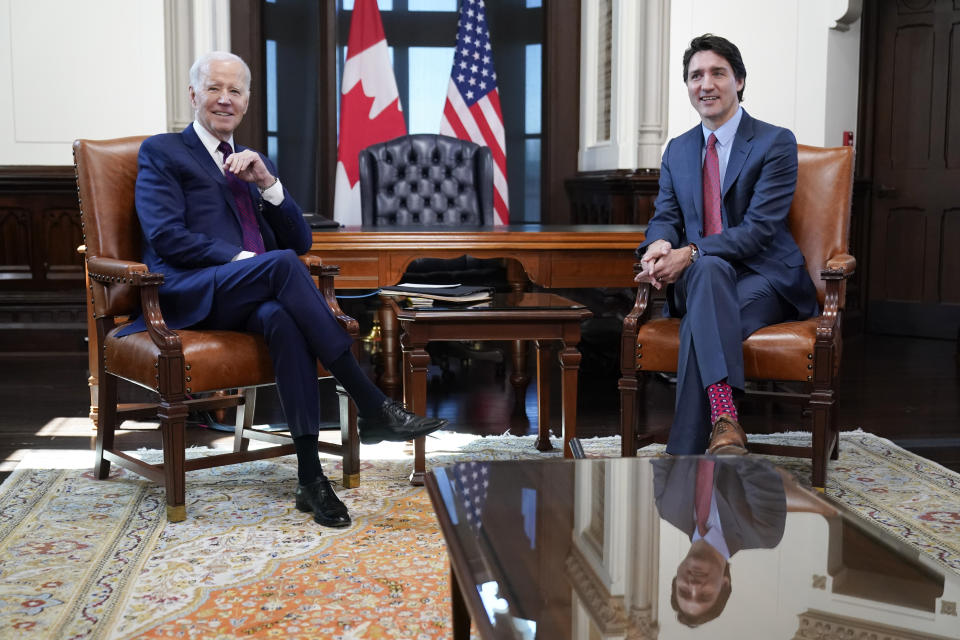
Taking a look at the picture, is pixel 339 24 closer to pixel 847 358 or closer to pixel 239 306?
pixel 847 358

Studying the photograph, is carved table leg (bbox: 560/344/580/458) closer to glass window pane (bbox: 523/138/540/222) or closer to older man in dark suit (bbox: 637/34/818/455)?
older man in dark suit (bbox: 637/34/818/455)

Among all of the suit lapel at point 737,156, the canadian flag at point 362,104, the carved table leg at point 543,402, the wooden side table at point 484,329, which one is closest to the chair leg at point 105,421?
the wooden side table at point 484,329

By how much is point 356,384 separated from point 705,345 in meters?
1.01

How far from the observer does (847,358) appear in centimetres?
563

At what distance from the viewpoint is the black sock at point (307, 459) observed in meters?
2.86

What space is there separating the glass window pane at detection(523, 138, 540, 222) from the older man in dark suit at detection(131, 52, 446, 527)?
159 inches

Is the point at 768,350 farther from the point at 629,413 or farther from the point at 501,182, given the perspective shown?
the point at 501,182

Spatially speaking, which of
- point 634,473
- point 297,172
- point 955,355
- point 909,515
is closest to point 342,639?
point 634,473

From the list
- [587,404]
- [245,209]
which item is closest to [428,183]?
[587,404]

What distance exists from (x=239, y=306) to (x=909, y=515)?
6.46ft

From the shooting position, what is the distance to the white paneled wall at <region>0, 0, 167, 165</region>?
5773 mm

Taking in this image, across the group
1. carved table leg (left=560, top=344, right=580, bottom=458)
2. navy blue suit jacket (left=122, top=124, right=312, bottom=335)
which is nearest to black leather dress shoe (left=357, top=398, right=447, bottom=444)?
carved table leg (left=560, top=344, right=580, bottom=458)

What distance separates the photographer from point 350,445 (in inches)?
122

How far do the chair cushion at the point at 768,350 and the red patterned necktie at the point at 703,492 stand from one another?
3.38 ft
